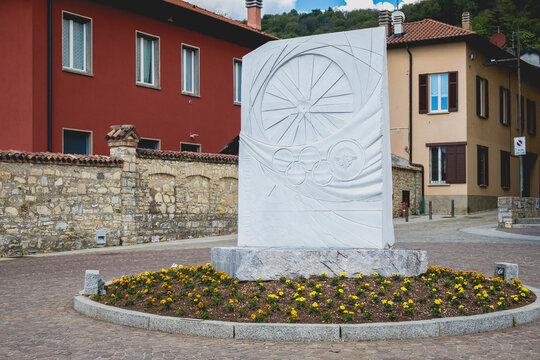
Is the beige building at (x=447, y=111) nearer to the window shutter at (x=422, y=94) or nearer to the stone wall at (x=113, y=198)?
the window shutter at (x=422, y=94)

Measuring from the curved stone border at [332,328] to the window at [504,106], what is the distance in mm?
29803

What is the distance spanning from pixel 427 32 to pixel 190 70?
530 inches

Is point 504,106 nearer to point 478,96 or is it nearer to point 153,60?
point 478,96

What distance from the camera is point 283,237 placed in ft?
28.3

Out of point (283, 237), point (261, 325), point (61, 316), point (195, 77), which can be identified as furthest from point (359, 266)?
point (195, 77)

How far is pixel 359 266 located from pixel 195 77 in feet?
56.1

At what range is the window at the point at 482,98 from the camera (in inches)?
1227

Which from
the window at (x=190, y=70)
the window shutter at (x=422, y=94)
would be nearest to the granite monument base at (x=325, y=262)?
the window at (x=190, y=70)

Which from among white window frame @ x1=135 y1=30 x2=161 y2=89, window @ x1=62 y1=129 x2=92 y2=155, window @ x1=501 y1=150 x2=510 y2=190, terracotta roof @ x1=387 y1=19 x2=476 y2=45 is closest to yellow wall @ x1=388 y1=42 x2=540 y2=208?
terracotta roof @ x1=387 y1=19 x2=476 y2=45

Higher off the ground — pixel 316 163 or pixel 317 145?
pixel 317 145

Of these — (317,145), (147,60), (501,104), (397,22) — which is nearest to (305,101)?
(317,145)

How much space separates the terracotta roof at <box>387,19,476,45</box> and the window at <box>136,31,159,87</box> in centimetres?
1376

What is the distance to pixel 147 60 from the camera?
71.8ft

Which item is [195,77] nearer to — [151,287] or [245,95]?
[245,95]
